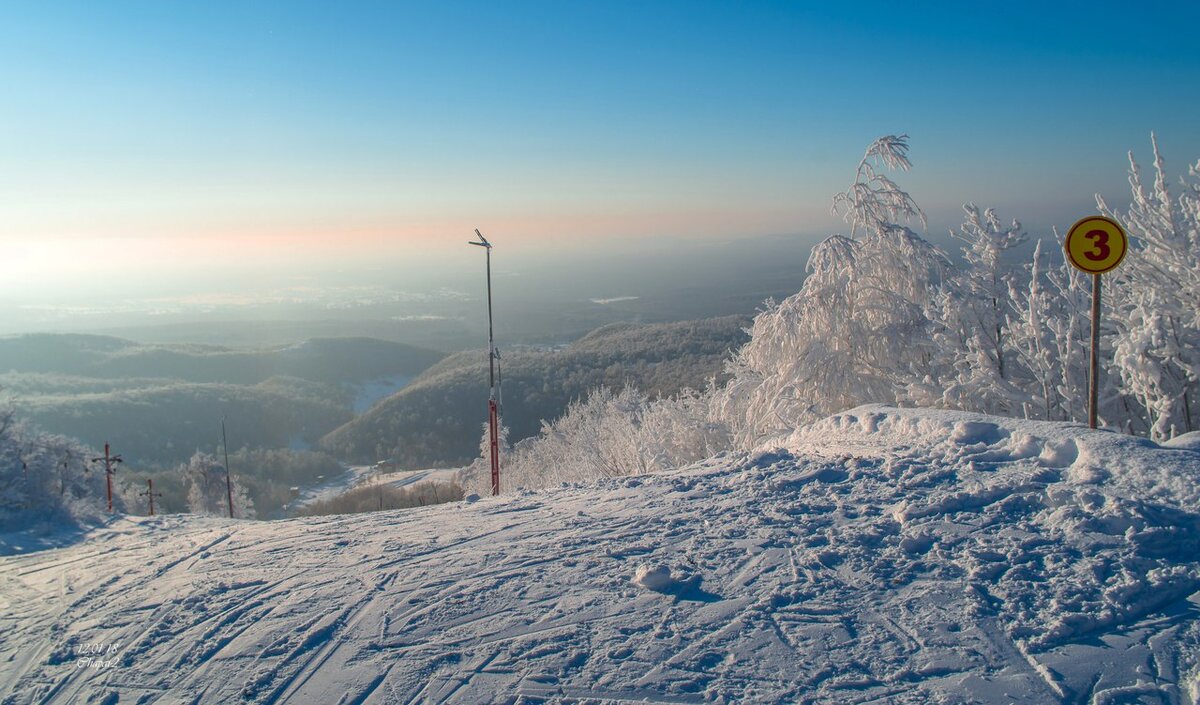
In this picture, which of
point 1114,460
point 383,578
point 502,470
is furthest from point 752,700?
point 502,470

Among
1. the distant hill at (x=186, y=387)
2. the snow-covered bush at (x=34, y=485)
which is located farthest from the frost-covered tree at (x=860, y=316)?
the distant hill at (x=186, y=387)

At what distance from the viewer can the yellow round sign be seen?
676 cm

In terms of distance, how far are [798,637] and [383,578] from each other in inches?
138

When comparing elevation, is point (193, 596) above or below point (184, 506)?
above

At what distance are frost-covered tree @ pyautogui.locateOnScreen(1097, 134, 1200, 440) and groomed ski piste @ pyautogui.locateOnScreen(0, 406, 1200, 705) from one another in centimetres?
340

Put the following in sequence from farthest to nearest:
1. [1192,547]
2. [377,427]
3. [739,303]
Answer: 1. [739,303]
2. [377,427]
3. [1192,547]

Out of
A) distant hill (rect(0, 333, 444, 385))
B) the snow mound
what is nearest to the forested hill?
distant hill (rect(0, 333, 444, 385))

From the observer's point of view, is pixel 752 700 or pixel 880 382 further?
pixel 880 382

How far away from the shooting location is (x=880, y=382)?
1416cm

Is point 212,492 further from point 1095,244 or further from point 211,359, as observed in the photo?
point 211,359

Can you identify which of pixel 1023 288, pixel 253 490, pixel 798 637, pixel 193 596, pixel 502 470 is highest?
pixel 1023 288

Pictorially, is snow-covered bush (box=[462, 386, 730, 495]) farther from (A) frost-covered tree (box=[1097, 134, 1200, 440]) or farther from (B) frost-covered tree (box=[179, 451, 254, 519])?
(B) frost-covered tree (box=[179, 451, 254, 519])

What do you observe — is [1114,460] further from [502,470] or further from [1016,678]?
[502,470]

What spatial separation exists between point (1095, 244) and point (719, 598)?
5.86 meters
